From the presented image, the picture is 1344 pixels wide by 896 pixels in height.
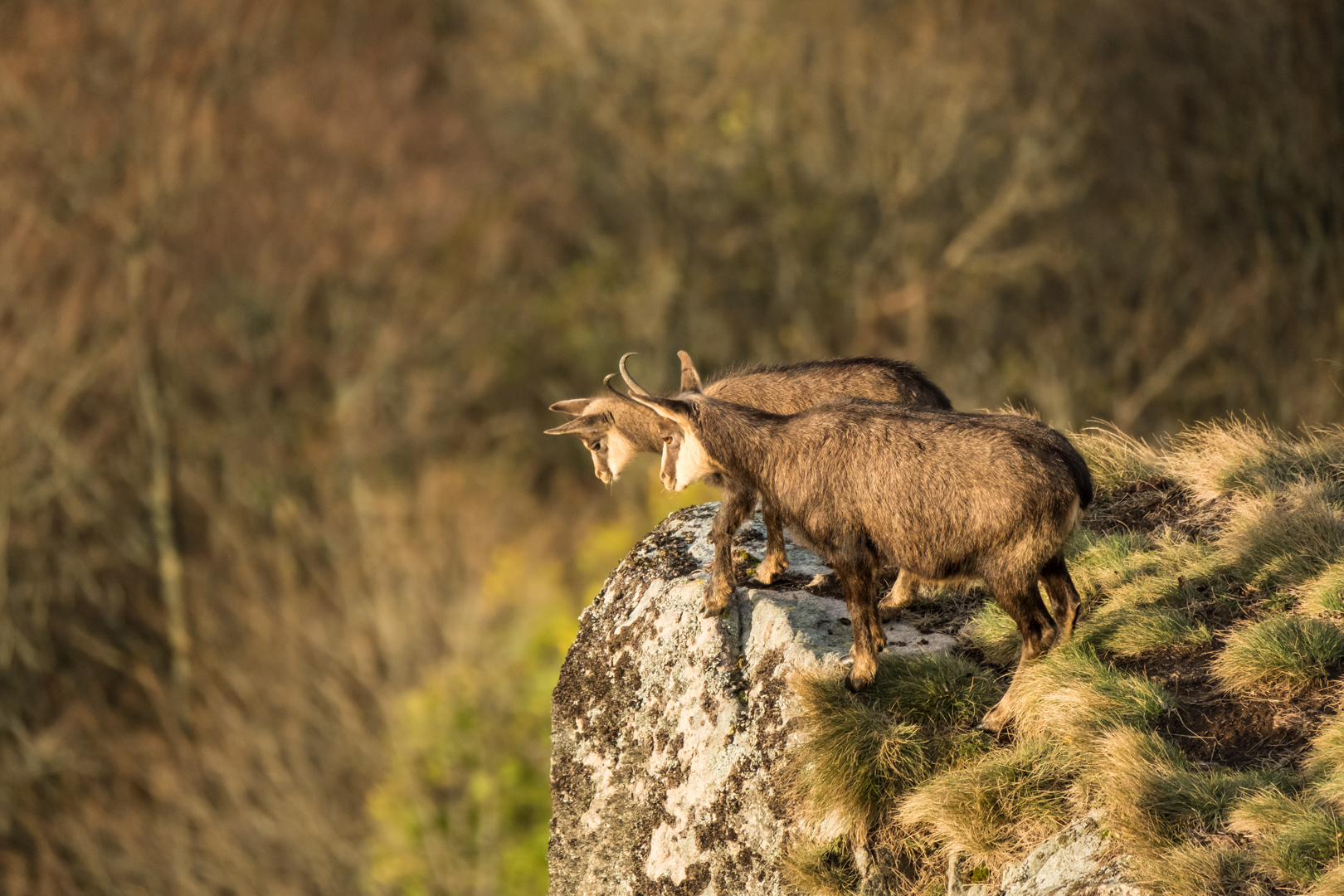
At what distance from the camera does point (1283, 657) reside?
7.25 metres

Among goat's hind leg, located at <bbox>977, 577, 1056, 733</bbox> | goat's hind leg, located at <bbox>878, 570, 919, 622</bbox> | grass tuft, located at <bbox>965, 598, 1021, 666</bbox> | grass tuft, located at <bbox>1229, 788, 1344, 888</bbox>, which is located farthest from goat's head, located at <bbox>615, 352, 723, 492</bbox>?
grass tuft, located at <bbox>1229, 788, 1344, 888</bbox>

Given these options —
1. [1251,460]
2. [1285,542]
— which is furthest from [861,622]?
[1251,460]

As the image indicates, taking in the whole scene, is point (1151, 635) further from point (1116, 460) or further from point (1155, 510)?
point (1116, 460)

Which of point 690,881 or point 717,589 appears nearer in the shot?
point 690,881

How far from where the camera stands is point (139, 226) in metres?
35.0

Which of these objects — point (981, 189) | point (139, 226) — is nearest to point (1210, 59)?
point (981, 189)

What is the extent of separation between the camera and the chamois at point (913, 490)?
7168mm

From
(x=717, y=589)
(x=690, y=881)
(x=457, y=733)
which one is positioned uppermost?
(x=717, y=589)

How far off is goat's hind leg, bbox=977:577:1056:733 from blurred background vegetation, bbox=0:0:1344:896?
1807 cm

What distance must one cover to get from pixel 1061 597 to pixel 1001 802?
132cm

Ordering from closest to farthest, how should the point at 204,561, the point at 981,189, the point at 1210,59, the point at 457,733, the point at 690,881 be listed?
the point at 690,881, the point at 457,733, the point at 1210,59, the point at 204,561, the point at 981,189

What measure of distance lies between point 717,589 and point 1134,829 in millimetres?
2886

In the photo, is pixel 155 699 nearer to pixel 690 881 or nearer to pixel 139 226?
pixel 139 226

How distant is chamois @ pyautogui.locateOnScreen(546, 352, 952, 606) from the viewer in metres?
8.88
